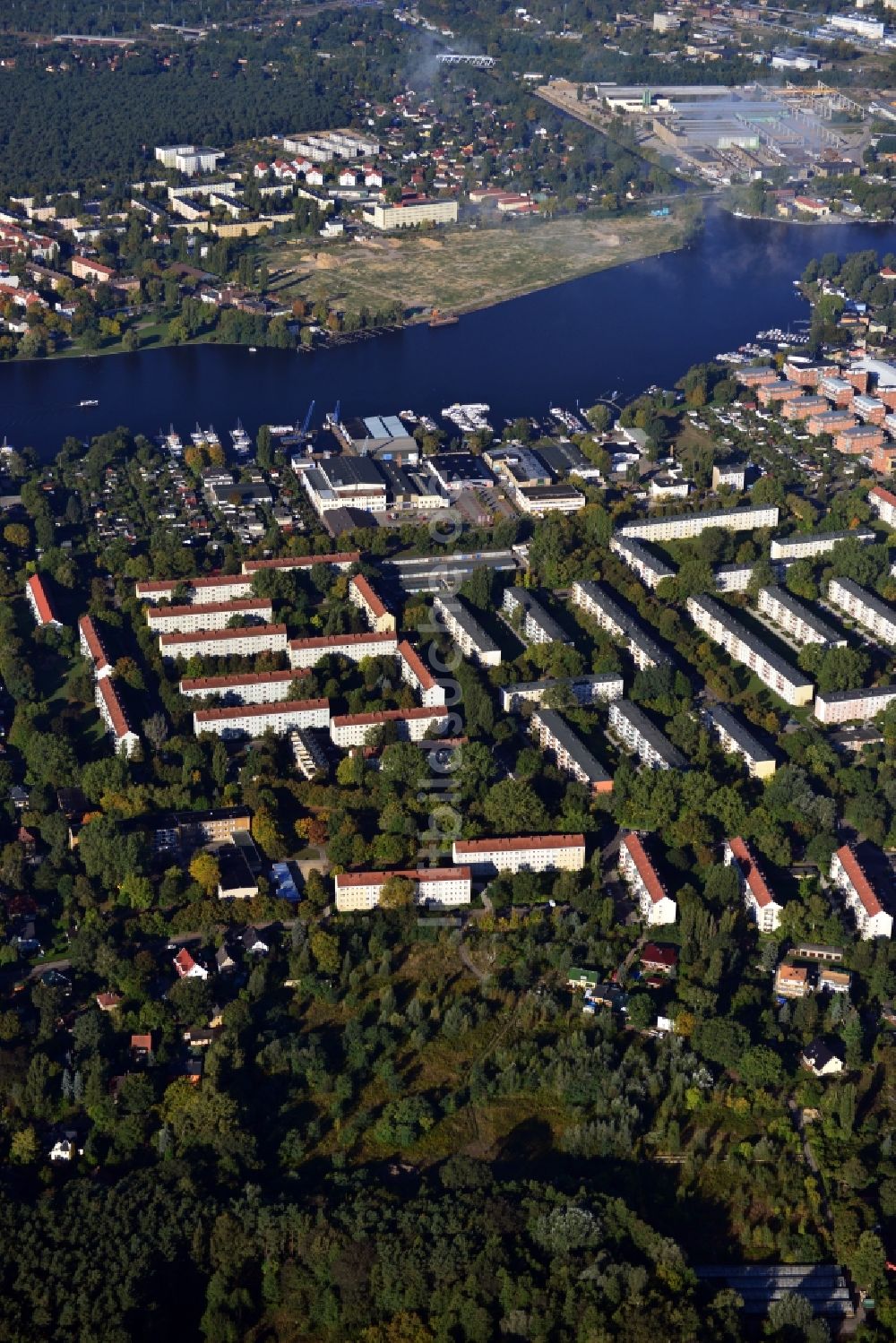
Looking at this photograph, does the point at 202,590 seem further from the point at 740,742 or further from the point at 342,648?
the point at 740,742

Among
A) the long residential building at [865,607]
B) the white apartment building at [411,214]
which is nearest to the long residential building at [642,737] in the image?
the long residential building at [865,607]

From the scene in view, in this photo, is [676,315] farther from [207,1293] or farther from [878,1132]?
[207,1293]

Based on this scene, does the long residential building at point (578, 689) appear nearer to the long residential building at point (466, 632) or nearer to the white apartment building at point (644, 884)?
the long residential building at point (466, 632)

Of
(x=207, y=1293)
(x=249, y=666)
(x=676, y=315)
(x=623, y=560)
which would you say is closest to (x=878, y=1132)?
(x=207, y=1293)

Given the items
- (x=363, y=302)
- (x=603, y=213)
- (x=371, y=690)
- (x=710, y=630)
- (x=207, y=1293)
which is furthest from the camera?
(x=603, y=213)

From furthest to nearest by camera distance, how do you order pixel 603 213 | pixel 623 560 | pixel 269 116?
pixel 269 116
pixel 603 213
pixel 623 560

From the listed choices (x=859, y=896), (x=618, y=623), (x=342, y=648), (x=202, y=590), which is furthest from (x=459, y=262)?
(x=859, y=896)
